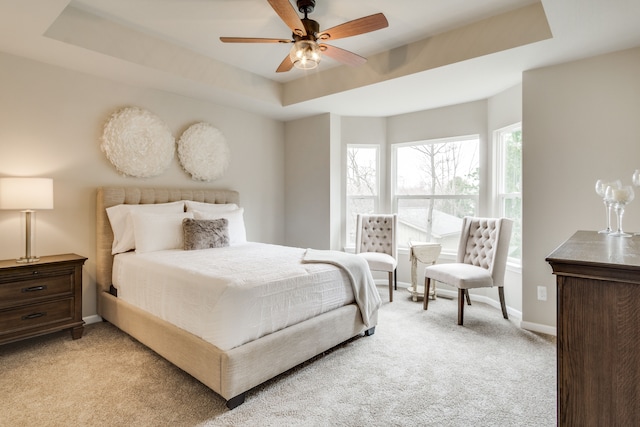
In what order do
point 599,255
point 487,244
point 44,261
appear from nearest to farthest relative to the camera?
point 599,255
point 44,261
point 487,244


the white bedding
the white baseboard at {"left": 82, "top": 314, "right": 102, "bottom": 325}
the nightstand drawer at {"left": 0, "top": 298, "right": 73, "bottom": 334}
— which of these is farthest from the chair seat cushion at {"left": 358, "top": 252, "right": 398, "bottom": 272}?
the nightstand drawer at {"left": 0, "top": 298, "right": 73, "bottom": 334}

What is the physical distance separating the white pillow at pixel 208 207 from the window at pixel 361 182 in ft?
6.04

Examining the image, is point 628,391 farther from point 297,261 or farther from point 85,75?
point 85,75

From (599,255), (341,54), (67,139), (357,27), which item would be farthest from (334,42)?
(599,255)

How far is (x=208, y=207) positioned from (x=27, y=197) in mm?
1652

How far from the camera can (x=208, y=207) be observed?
399 cm

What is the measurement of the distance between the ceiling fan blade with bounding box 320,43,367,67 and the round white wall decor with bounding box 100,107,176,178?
7.21ft

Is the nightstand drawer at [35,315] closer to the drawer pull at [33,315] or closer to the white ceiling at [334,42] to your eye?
the drawer pull at [33,315]

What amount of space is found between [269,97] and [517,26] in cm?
276

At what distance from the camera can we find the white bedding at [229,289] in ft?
6.70

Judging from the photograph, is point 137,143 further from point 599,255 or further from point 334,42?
point 599,255

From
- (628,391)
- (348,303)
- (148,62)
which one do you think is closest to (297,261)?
(348,303)

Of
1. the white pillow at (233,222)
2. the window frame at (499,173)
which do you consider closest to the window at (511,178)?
the window frame at (499,173)

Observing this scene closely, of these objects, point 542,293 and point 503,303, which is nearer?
point 542,293
